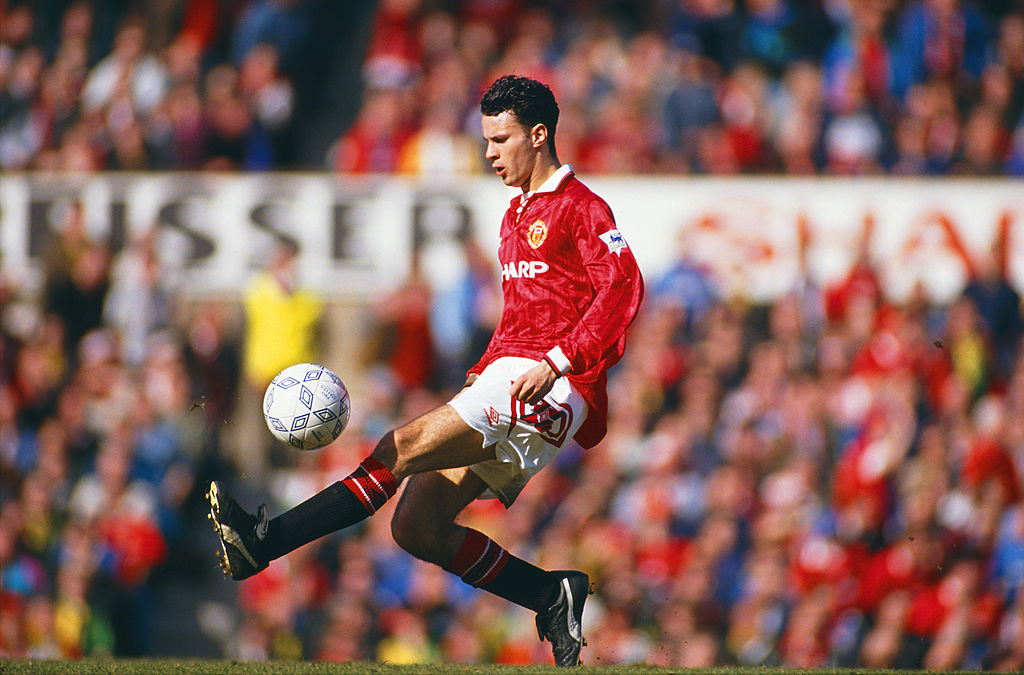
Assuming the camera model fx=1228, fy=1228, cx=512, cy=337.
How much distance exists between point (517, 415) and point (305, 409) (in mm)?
940

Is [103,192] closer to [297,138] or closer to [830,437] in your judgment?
[297,138]

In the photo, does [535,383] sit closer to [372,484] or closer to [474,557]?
[372,484]

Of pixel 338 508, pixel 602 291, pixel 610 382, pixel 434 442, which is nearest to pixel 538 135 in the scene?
pixel 602 291

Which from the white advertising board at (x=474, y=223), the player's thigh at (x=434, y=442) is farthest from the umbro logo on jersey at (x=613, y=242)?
the white advertising board at (x=474, y=223)

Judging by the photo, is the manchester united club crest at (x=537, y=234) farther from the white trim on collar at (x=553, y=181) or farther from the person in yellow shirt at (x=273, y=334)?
the person in yellow shirt at (x=273, y=334)

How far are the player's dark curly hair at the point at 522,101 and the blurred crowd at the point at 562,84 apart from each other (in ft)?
19.0

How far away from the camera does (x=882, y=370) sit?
397 inches

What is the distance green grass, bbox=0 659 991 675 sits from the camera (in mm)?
5301

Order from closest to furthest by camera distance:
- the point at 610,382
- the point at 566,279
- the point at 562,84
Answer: the point at 566,279
the point at 610,382
the point at 562,84

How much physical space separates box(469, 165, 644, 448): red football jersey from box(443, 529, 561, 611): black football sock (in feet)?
2.23

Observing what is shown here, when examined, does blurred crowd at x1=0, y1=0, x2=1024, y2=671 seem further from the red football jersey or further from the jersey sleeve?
the jersey sleeve

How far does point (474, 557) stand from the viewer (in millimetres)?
5582

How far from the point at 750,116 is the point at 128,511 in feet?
21.3

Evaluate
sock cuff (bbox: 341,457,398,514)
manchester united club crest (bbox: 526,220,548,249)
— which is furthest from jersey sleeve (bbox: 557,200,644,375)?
sock cuff (bbox: 341,457,398,514)
